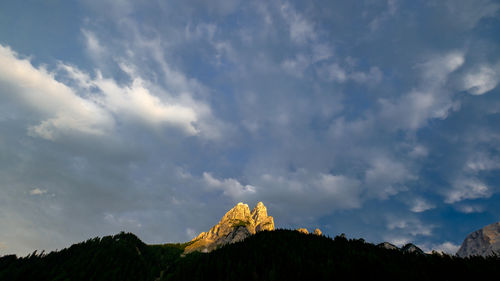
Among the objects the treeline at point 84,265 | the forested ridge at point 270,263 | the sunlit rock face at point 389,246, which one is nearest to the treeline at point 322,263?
the forested ridge at point 270,263

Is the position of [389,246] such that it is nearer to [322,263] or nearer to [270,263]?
[322,263]

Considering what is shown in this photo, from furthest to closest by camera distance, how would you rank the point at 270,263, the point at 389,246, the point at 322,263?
the point at 389,246 < the point at 270,263 < the point at 322,263

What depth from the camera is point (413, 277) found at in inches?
2272

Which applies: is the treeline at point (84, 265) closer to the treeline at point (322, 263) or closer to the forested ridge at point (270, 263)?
the forested ridge at point (270, 263)

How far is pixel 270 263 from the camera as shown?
317 feet

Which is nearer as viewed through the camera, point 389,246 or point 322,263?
point 322,263

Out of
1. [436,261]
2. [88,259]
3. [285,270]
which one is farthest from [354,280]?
[88,259]

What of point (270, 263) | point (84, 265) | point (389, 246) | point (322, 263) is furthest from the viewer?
point (389, 246)

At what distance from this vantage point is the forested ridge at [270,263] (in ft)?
220

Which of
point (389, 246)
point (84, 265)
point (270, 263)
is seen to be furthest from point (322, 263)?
point (84, 265)

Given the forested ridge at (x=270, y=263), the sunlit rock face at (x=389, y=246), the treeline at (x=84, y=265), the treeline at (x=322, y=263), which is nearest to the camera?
the treeline at (x=322, y=263)

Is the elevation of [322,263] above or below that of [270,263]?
below

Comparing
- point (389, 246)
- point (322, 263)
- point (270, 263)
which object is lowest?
point (322, 263)

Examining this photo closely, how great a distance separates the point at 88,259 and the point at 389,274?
575 feet
